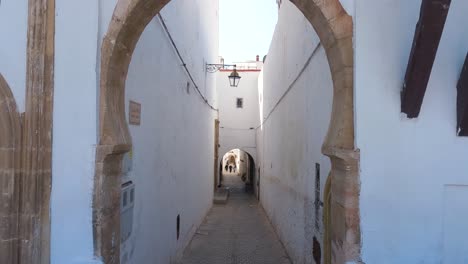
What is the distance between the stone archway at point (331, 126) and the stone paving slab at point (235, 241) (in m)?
5.16

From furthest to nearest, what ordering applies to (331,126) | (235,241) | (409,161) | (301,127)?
(235,241), (301,127), (331,126), (409,161)

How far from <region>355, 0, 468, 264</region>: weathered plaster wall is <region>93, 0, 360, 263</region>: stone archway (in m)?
0.08

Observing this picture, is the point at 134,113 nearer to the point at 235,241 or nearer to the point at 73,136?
the point at 73,136

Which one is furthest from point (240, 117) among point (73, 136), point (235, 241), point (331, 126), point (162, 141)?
point (73, 136)

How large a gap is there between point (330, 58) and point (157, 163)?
298cm

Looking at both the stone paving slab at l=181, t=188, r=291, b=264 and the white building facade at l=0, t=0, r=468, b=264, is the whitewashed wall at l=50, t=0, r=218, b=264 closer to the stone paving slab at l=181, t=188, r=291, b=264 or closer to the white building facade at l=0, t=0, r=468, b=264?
the white building facade at l=0, t=0, r=468, b=264

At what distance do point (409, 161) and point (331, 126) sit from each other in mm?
632

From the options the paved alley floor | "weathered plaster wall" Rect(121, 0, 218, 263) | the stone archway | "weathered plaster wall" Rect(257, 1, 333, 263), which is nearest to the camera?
the stone archway

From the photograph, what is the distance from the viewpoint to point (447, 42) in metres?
2.94

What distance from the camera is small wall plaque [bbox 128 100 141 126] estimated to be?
13.2 feet

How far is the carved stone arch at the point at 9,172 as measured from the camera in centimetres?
282

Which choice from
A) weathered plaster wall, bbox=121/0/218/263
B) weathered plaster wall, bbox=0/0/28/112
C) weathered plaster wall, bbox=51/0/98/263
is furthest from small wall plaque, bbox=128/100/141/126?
weathered plaster wall, bbox=0/0/28/112

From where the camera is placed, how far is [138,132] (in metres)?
4.37

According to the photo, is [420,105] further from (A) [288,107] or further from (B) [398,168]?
(A) [288,107]
